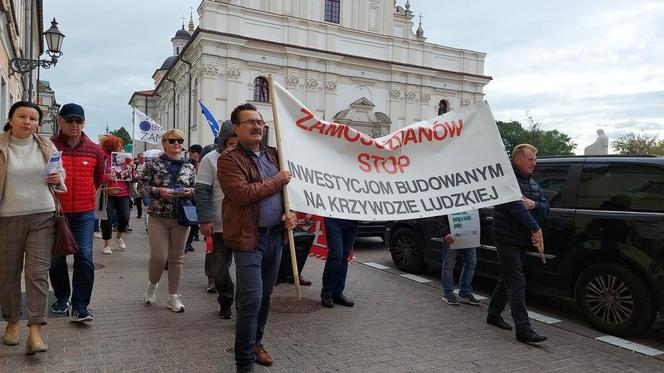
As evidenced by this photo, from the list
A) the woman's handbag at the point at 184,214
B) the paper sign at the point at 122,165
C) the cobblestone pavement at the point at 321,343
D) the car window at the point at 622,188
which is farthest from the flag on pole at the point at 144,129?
the car window at the point at 622,188

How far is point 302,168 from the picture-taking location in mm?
4168

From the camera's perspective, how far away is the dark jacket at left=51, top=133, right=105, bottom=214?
4660 mm

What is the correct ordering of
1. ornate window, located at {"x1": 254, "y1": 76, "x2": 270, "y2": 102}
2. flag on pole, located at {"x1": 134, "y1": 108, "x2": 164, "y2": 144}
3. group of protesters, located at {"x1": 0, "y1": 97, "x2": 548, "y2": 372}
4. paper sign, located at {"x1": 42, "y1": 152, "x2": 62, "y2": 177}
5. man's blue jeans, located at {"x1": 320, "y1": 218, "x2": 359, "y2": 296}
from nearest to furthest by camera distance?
1. group of protesters, located at {"x1": 0, "y1": 97, "x2": 548, "y2": 372}
2. paper sign, located at {"x1": 42, "y1": 152, "x2": 62, "y2": 177}
3. man's blue jeans, located at {"x1": 320, "y1": 218, "x2": 359, "y2": 296}
4. flag on pole, located at {"x1": 134, "y1": 108, "x2": 164, "y2": 144}
5. ornate window, located at {"x1": 254, "y1": 76, "x2": 270, "y2": 102}

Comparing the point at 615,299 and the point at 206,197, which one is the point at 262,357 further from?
the point at 615,299

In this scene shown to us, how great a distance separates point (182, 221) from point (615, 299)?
4.60 metres

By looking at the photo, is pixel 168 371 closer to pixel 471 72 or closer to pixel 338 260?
pixel 338 260

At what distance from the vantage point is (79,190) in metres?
4.70

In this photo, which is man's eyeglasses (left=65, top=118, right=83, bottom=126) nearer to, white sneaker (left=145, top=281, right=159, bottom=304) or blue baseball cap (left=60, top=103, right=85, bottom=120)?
blue baseball cap (left=60, top=103, right=85, bottom=120)

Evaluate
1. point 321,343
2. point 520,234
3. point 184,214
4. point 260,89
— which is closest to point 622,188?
point 520,234

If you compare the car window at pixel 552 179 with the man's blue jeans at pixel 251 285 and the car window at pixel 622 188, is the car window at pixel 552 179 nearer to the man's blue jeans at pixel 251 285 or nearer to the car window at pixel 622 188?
the car window at pixel 622 188

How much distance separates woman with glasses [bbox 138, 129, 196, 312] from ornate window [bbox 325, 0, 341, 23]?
37.5m

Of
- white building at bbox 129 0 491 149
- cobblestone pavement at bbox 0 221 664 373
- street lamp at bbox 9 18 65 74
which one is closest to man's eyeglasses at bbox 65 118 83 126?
cobblestone pavement at bbox 0 221 664 373

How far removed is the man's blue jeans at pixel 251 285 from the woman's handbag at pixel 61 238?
1597 millimetres

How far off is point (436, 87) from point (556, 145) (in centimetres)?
5506
